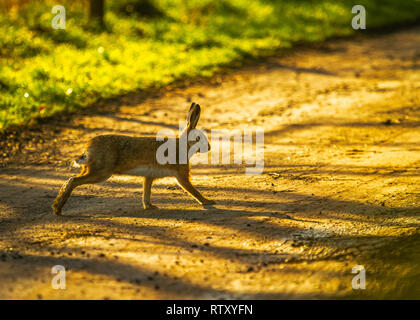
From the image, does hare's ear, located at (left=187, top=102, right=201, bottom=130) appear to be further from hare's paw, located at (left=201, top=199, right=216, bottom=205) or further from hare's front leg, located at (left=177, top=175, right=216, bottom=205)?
hare's paw, located at (left=201, top=199, right=216, bottom=205)

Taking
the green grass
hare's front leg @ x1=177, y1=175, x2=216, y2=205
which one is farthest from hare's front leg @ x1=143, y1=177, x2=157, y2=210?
the green grass

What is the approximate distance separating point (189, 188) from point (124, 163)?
2.51 ft

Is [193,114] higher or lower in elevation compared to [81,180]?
higher

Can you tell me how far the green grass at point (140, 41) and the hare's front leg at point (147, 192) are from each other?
3885mm

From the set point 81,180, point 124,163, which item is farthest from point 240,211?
point 81,180

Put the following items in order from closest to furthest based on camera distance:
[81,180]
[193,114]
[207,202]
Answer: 1. [81,180]
2. [193,114]
3. [207,202]

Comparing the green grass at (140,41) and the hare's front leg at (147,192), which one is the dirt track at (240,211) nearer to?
the hare's front leg at (147,192)

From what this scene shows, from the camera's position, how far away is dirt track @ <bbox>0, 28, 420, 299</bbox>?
5.04 metres

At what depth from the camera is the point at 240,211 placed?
6539mm

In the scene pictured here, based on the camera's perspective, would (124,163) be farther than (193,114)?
No

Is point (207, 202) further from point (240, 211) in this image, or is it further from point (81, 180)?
point (81, 180)

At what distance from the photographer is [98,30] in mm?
14523

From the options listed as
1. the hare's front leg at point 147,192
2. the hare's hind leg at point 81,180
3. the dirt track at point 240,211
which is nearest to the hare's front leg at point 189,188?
the dirt track at point 240,211

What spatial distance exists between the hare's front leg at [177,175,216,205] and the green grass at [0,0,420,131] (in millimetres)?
4151
